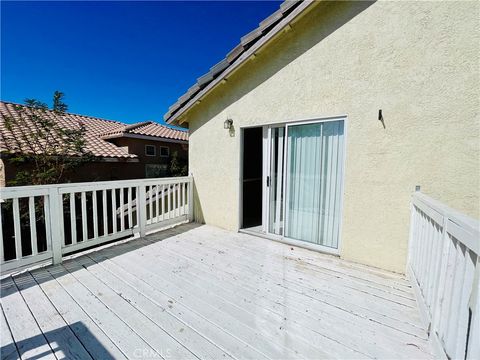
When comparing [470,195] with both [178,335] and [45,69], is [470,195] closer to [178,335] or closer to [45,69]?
[178,335]

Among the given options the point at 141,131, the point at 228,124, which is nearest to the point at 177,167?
the point at 141,131

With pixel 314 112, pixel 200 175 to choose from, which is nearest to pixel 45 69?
pixel 200 175

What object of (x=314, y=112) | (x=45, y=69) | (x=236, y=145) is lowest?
(x=236, y=145)

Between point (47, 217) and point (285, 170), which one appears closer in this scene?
point (47, 217)

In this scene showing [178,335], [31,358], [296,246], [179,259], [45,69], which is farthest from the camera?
[45,69]

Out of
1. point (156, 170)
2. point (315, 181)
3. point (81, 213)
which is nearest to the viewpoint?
point (315, 181)

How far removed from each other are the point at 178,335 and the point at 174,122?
15.9 ft

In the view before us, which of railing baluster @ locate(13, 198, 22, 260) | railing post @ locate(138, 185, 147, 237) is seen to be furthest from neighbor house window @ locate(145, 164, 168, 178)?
railing baluster @ locate(13, 198, 22, 260)

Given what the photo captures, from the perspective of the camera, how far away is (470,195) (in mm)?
2623

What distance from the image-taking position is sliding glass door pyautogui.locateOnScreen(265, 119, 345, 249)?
3545 millimetres

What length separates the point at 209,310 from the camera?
2248 millimetres

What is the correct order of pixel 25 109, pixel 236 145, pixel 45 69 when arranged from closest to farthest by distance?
pixel 236 145, pixel 25 109, pixel 45 69

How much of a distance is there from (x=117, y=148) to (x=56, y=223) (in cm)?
940

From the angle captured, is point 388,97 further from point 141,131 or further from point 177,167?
point 141,131
